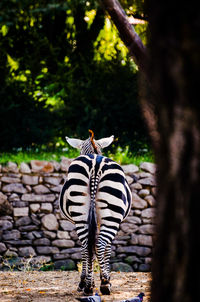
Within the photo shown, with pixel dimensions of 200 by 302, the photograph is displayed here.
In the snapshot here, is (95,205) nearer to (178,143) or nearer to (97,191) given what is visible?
(97,191)

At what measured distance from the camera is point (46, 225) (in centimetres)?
812

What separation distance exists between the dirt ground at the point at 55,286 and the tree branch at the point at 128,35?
217 centimetres

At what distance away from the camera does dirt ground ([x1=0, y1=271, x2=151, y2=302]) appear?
4.84 metres

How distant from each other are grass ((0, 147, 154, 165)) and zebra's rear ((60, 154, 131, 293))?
373 cm

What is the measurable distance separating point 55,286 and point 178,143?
4.49m

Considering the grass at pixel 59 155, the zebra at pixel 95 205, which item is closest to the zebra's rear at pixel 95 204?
the zebra at pixel 95 205

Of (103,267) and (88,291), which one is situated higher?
(103,267)

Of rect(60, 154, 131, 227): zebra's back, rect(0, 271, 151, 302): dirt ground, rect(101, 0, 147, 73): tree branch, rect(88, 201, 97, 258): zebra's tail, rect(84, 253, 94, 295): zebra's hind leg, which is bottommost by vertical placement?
rect(0, 271, 151, 302): dirt ground

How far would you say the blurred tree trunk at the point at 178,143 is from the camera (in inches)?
58.7

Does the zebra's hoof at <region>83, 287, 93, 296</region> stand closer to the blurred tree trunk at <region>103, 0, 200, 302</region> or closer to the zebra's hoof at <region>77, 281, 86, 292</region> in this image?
the zebra's hoof at <region>77, 281, 86, 292</region>

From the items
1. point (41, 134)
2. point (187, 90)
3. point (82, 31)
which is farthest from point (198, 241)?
point (82, 31)

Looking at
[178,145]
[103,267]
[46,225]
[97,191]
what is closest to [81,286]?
[103,267]

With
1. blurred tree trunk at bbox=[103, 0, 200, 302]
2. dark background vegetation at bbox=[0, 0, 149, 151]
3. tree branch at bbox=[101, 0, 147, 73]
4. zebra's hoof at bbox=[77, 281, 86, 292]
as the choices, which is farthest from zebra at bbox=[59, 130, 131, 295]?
dark background vegetation at bbox=[0, 0, 149, 151]

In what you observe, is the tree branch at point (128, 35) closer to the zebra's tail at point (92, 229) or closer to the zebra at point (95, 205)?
the zebra at point (95, 205)
